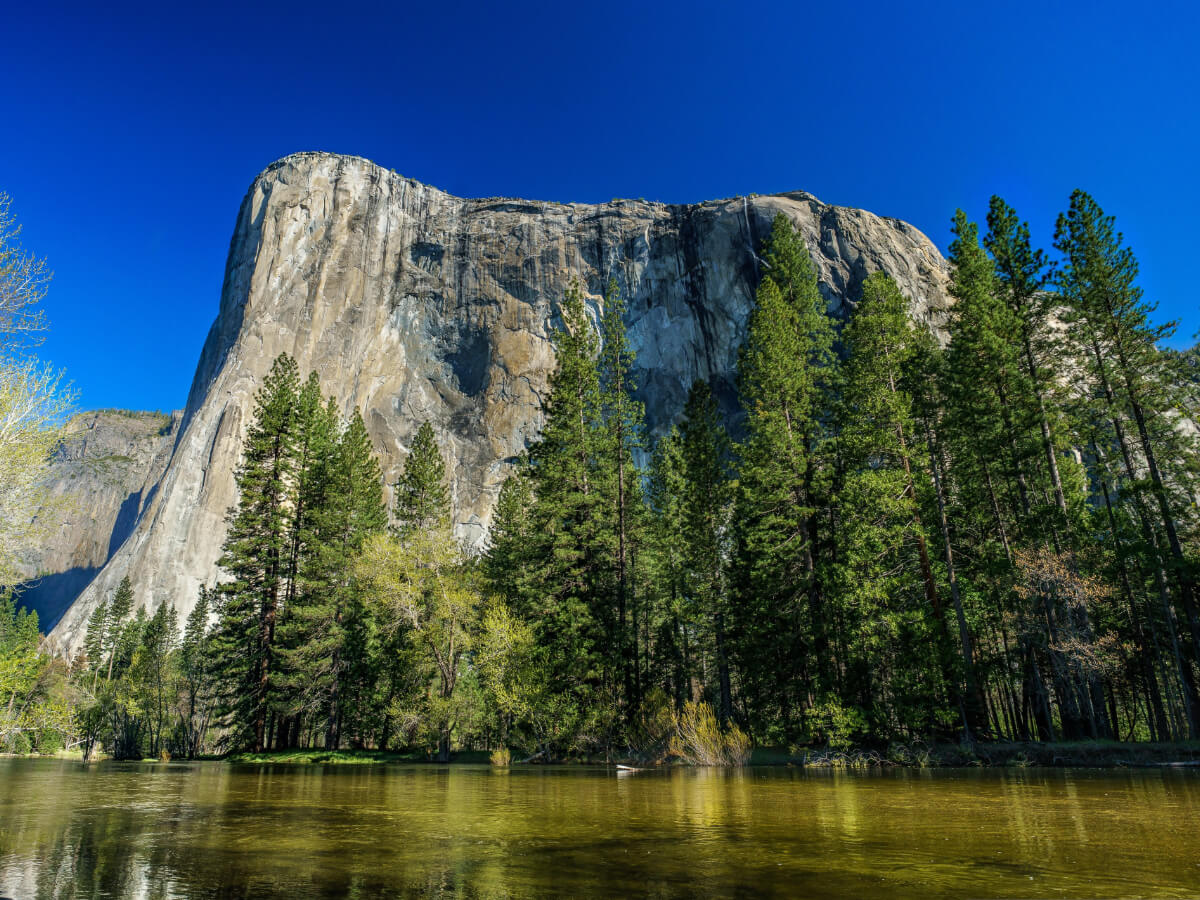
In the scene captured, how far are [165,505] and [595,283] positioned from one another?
62.9 meters

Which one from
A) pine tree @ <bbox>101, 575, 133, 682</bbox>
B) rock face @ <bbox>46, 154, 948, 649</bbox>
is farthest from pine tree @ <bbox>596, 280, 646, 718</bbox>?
pine tree @ <bbox>101, 575, 133, 682</bbox>

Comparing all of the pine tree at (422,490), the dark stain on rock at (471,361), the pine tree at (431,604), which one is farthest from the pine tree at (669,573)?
the dark stain on rock at (471,361)

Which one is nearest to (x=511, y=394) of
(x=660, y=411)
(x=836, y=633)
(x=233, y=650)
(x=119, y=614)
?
(x=660, y=411)

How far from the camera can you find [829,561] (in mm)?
22266

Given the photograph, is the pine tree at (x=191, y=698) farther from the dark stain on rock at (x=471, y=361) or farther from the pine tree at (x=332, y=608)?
the dark stain on rock at (x=471, y=361)

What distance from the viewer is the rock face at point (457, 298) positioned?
8525 centimetres

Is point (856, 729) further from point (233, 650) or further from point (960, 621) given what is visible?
point (233, 650)

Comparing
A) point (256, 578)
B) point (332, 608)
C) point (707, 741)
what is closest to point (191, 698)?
point (256, 578)

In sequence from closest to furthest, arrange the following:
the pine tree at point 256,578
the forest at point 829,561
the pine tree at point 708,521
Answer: the forest at point 829,561
the pine tree at point 708,521
the pine tree at point 256,578

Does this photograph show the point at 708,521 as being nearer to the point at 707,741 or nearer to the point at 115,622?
the point at 707,741

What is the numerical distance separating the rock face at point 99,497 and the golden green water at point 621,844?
97039 millimetres

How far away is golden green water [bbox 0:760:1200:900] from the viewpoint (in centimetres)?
396

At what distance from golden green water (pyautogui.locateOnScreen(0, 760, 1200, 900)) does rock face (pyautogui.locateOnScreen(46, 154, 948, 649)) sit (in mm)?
76498

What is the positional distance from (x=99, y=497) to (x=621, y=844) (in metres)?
172
